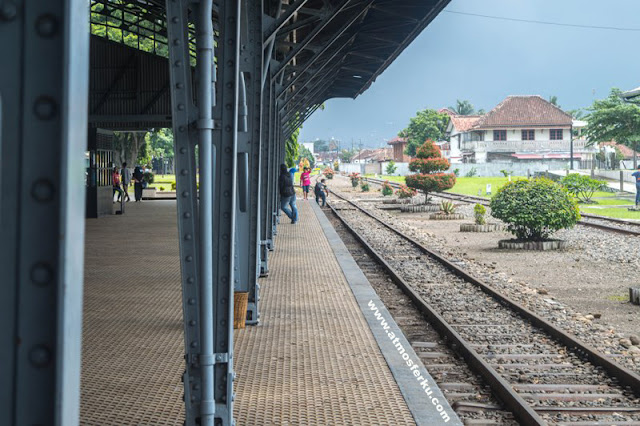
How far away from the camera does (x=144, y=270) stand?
14148 millimetres

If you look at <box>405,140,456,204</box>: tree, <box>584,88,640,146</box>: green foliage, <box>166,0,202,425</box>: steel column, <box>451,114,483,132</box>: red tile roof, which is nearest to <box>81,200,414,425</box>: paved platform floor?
<box>166,0,202,425</box>: steel column

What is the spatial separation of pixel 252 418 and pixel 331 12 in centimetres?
1012

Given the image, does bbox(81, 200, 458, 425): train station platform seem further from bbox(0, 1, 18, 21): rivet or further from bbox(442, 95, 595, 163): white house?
bbox(442, 95, 595, 163): white house

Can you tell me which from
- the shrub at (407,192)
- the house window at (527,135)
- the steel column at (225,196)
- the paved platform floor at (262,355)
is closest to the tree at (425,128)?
the house window at (527,135)

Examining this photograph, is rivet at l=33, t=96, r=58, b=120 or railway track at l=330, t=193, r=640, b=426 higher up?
rivet at l=33, t=96, r=58, b=120

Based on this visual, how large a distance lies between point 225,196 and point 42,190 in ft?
11.2

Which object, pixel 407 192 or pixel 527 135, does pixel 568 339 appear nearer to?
pixel 407 192

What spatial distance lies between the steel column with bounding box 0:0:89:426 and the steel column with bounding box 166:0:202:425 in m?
2.90

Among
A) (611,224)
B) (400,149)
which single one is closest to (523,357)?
(611,224)

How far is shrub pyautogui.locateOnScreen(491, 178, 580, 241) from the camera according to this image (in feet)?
60.5

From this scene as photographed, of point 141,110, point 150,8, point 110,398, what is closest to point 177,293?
point 110,398

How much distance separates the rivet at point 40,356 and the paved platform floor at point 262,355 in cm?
399

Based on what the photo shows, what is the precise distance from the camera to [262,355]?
783 centimetres

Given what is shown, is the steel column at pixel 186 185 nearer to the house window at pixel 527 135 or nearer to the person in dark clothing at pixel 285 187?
the person in dark clothing at pixel 285 187
